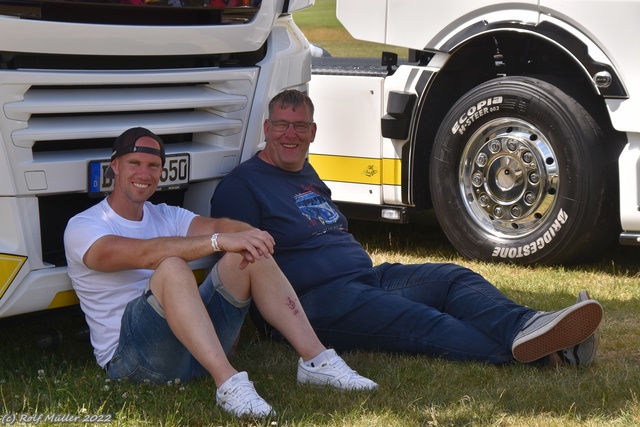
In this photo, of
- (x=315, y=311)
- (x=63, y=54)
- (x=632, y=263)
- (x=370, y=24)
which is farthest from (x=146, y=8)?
(x=632, y=263)

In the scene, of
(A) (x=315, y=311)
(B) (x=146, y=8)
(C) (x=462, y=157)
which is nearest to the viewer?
(B) (x=146, y=8)

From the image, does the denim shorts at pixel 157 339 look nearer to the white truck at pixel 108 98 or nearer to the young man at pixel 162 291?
the young man at pixel 162 291

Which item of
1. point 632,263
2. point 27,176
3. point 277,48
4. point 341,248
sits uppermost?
point 277,48

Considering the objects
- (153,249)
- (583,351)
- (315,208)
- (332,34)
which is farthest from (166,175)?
(332,34)

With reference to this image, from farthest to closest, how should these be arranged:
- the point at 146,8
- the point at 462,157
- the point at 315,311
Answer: the point at 462,157
the point at 315,311
the point at 146,8

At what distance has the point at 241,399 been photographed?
380 cm

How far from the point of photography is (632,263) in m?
6.52

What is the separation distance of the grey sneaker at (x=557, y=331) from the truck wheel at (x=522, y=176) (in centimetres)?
172

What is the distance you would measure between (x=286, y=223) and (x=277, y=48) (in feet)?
2.41

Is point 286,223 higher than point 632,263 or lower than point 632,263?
higher

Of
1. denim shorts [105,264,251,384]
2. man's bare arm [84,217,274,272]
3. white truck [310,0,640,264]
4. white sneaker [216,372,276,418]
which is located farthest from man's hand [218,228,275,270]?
white truck [310,0,640,264]

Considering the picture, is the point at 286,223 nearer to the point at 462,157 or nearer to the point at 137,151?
the point at 137,151

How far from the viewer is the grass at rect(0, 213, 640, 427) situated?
3.82m

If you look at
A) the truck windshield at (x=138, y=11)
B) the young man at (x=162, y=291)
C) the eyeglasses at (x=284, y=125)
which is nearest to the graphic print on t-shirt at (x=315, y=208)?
the eyeglasses at (x=284, y=125)
